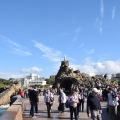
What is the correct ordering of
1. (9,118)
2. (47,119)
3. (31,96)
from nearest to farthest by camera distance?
(9,118), (47,119), (31,96)

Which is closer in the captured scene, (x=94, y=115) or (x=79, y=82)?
(x=94, y=115)

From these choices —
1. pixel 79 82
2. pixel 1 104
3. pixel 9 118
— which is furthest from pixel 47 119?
pixel 79 82

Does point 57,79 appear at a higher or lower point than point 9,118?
higher

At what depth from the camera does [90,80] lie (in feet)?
169

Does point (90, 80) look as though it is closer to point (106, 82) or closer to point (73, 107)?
point (106, 82)

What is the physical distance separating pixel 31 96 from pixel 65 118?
2.27m

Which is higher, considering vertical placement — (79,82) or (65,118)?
(79,82)

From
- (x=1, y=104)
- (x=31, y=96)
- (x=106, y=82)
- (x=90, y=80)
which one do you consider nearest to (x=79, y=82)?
(x=90, y=80)

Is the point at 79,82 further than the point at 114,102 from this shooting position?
Yes

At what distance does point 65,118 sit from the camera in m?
13.0

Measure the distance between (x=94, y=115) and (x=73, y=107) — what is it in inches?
73.3

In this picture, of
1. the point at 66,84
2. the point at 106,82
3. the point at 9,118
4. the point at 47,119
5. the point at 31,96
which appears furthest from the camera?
the point at 66,84

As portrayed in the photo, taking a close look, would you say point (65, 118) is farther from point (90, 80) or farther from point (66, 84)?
point (66, 84)

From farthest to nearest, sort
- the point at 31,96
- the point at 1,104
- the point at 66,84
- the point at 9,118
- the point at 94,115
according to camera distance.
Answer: the point at 66,84 → the point at 1,104 → the point at 31,96 → the point at 94,115 → the point at 9,118
